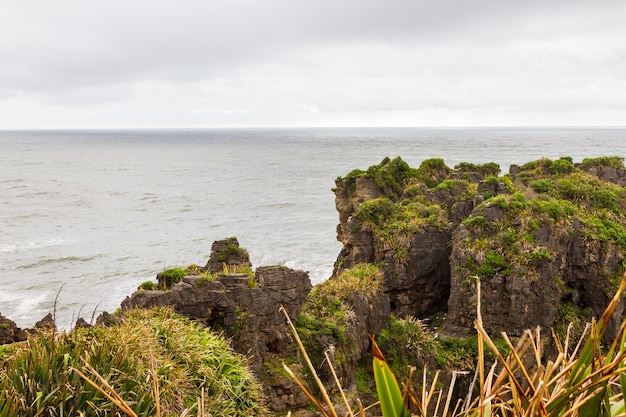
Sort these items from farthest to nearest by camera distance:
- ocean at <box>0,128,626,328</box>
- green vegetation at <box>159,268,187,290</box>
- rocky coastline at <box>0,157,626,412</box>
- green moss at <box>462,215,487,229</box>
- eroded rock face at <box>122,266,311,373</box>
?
1. ocean at <box>0,128,626,328</box>
2. green moss at <box>462,215,487,229</box>
3. green vegetation at <box>159,268,187,290</box>
4. rocky coastline at <box>0,157,626,412</box>
5. eroded rock face at <box>122,266,311,373</box>

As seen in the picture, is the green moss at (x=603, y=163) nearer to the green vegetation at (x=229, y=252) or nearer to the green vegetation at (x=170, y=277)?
the green vegetation at (x=229, y=252)

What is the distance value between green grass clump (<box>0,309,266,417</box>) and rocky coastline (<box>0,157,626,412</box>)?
1383 millimetres

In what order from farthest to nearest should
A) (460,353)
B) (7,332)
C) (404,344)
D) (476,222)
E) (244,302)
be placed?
(476,222)
(460,353)
(404,344)
(7,332)
(244,302)

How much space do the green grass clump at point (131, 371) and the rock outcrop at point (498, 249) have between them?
828cm

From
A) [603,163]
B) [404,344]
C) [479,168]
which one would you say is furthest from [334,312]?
[603,163]

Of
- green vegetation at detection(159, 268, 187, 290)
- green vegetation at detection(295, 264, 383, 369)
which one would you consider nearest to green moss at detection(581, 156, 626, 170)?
green vegetation at detection(295, 264, 383, 369)

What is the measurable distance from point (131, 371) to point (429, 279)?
536 inches

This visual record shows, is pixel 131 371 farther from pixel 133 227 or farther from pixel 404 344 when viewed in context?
pixel 133 227

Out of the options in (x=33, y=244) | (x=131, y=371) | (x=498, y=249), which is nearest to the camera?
(x=131, y=371)

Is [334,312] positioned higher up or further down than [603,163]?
further down

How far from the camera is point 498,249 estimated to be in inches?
667

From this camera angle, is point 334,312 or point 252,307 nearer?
point 252,307

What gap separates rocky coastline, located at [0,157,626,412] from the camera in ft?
43.3

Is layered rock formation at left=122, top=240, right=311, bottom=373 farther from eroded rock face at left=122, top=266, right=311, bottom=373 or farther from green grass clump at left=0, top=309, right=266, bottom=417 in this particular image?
green grass clump at left=0, top=309, right=266, bottom=417
